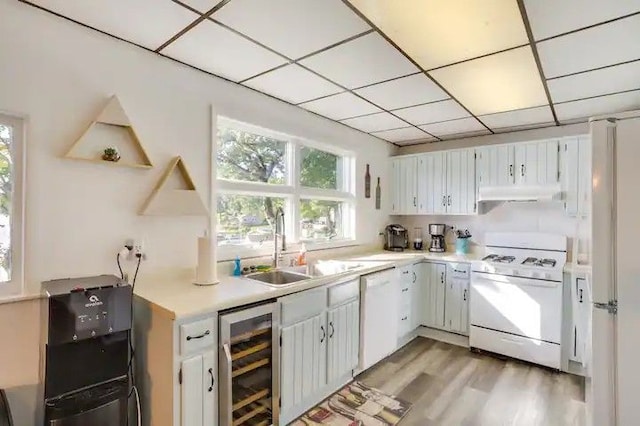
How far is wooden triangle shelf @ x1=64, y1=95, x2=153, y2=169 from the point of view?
185 centimetres

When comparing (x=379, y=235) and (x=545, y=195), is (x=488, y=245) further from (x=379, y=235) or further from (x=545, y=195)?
(x=379, y=235)

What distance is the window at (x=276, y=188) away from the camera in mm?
2750

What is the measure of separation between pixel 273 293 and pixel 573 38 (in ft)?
7.40

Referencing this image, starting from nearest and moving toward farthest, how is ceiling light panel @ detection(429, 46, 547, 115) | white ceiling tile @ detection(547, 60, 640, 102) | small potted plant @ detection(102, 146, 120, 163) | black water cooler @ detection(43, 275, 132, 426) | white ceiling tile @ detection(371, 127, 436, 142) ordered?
black water cooler @ detection(43, 275, 132, 426) → small potted plant @ detection(102, 146, 120, 163) → ceiling light panel @ detection(429, 46, 547, 115) → white ceiling tile @ detection(547, 60, 640, 102) → white ceiling tile @ detection(371, 127, 436, 142)

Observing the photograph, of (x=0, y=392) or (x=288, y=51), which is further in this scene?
(x=288, y=51)

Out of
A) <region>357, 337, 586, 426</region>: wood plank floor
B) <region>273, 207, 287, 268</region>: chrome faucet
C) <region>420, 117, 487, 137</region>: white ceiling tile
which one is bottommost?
<region>357, 337, 586, 426</region>: wood plank floor

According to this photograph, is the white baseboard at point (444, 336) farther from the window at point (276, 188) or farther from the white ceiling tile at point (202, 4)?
the white ceiling tile at point (202, 4)

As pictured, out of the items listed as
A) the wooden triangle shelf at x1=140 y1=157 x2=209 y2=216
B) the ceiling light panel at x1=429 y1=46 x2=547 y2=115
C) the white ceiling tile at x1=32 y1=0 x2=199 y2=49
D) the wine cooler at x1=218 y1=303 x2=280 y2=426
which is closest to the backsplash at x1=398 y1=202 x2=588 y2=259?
the ceiling light panel at x1=429 y1=46 x2=547 y2=115

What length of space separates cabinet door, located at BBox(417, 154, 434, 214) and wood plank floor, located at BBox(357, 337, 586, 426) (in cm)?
173

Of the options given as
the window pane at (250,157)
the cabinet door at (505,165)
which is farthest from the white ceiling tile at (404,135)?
the window pane at (250,157)

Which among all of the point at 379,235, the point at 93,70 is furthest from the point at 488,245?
the point at 93,70

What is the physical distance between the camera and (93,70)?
1910 millimetres

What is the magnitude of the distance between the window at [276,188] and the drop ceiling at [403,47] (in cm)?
45

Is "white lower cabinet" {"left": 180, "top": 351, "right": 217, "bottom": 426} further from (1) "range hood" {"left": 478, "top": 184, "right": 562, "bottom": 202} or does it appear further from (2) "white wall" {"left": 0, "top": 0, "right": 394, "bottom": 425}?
(1) "range hood" {"left": 478, "top": 184, "right": 562, "bottom": 202}
